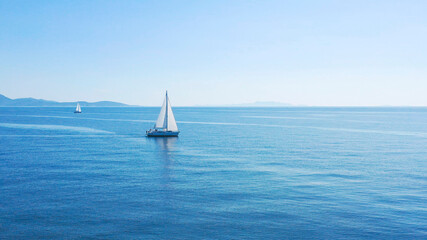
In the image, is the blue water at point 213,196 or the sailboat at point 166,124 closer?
the blue water at point 213,196

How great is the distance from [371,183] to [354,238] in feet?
66.7

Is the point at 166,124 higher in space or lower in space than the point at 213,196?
higher

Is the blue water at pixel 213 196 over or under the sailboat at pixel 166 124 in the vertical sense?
under

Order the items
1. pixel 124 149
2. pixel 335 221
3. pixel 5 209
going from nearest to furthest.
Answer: pixel 335 221 → pixel 5 209 → pixel 124 149

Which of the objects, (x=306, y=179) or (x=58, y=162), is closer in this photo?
(x=306, y=179)

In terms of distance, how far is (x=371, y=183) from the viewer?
4653cm

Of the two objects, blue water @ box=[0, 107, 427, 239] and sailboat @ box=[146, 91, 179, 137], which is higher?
sailboat @ box=[146, 91, 179, 137]

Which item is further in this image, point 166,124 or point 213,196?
point 166,124

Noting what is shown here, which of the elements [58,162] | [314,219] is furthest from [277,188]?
[58,162]

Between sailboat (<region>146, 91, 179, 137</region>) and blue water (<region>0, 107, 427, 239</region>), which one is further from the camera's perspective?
sailboat (<region>146, 91, 179, 137</region>)

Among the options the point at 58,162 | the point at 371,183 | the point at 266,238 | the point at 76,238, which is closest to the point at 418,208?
the point at 371,183

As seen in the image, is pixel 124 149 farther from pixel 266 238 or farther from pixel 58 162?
pixel 266 238

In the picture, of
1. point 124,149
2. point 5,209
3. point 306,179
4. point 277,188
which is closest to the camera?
point 5,209

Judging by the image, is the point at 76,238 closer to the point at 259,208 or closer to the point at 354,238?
the point at 259,208
